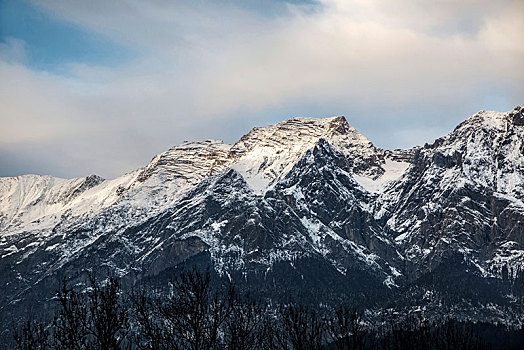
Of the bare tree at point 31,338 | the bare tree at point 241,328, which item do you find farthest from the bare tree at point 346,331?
the bare tree at point 31,338

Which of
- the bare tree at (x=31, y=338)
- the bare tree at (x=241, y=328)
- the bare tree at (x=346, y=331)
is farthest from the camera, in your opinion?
the bare tree at (x=346, y=331)

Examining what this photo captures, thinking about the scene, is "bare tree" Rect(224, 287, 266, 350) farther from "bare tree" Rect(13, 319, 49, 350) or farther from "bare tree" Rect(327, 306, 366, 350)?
"bare tree" Rect(13, 319, 49, 350)

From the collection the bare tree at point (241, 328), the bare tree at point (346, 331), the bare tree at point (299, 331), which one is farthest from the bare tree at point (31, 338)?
the bare tree at point (346, 331)

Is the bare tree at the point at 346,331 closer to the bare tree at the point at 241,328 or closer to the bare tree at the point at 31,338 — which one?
the bare tree at the point at 241,328

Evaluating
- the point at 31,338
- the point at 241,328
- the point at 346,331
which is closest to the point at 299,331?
the point at 346,331

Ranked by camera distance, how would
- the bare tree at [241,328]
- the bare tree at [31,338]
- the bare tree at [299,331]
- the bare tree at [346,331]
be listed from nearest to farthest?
1. the bare tree at [31,338]
2. the bare tree at [241,328]
3. the bare tree at [299,331]
4. the bare tree at [346,331]

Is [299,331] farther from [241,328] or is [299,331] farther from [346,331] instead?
[241,328]

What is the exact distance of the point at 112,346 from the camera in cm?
5959

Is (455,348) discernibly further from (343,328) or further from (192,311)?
(192,311)

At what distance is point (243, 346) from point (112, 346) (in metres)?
12.6

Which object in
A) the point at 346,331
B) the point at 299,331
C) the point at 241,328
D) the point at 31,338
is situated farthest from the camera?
the point at 346,331

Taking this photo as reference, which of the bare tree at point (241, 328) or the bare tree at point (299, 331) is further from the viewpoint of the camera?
the bare tree at point (299, 331)

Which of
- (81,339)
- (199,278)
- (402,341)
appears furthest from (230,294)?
(402,341)

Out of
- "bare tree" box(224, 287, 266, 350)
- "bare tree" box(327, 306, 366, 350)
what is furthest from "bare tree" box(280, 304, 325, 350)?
"bare tree" box(224, 287, 266, 350)
